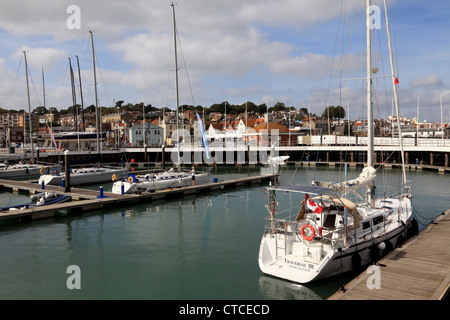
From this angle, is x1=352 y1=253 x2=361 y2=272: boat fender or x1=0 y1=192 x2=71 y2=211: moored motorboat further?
x1=0 y1=192 x2=71 y2=211: moored motorboat

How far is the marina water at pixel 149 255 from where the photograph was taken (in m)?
14.2

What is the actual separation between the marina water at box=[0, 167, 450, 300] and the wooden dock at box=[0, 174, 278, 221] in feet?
2.61

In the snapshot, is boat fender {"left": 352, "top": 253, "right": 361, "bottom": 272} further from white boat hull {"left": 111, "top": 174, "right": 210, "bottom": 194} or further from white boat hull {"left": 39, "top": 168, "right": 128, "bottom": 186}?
white boat hull {"left": 39, "top": 168, "right": 128, "bottom": 186}

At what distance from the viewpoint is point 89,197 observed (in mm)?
32281

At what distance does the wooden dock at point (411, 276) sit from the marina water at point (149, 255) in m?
2.01

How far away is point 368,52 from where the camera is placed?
71.3 feet

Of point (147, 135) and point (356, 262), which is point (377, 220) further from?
point (147, 135)

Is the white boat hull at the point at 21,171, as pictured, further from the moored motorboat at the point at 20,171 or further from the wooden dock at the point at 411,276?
the wooden dock at the point at 411,276

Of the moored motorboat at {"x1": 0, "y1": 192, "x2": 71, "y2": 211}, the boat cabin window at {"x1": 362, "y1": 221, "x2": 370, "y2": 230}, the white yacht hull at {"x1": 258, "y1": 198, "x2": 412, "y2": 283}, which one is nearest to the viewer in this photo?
the white yacht hull at {"x1": 258, "y1": 198, "x2": 412, "y2": 283}

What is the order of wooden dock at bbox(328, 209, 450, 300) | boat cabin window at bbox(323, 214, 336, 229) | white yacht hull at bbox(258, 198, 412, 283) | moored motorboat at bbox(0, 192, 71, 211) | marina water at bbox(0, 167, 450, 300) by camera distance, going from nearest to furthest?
wooden dock at bbox(328, 209, 450, 300) → white yacht hull at bbox(258, 198, 412, 283) → marina water at bbox(0, 167, 450, 300) → boat cabin window at bbox(323, 214, 336, 229) → moored motorboat at bbox(0, 192, 71, 211)

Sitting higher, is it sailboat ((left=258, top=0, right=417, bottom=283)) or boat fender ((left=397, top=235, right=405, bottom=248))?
sailboat ((left=258, top=0, right=417, bottom=283))

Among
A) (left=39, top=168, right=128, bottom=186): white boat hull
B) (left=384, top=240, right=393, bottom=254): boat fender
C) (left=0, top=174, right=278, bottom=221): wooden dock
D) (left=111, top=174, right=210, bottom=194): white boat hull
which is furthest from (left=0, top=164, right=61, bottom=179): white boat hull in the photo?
(left=384, top=240, right=393, bottom=254): boat fender

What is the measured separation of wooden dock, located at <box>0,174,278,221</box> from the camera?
1027 inches
